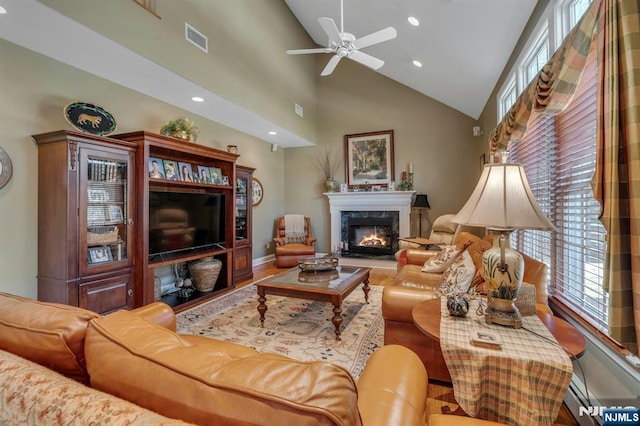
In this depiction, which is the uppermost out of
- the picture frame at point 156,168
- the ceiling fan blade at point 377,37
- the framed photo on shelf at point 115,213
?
the ceiling fan blade at point 377,37

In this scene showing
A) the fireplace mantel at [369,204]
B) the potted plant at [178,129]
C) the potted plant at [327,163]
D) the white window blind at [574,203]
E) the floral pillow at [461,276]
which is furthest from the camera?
the potted plant at [327,163]

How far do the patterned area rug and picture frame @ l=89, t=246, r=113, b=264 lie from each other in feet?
3.00

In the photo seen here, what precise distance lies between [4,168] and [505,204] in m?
3.67

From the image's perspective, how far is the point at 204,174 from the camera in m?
4.00

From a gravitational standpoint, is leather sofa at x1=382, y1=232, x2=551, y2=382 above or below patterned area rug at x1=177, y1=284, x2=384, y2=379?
above

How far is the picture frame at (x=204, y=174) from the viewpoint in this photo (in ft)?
12.9

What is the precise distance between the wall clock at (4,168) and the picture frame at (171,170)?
4.20ft

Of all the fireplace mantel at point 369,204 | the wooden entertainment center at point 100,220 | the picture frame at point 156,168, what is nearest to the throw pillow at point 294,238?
the fireplace mantel at point 369,204

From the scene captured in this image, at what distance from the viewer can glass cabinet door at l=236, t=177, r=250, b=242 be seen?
15.1 ft

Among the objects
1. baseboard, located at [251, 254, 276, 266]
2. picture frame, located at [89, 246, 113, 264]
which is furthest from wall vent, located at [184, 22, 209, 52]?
baseboard, located at [251, 254, 276, 266]

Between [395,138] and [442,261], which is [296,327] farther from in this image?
[395,138]

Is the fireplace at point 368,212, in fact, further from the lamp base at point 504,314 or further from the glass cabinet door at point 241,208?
the lamp base at point 504,314

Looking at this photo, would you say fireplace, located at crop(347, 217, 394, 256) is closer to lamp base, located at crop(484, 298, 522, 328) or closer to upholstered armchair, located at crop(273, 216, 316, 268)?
upholstered armchair, located at crop(273, 216, 316, 268)

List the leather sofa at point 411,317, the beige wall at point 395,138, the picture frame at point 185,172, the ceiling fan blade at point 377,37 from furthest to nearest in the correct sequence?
1. the beige wall at point 395,138
2. the picture frame at point 185,172
3. the ceiling fan blade at point 377,37
4. the leather sofa at point 411,317
